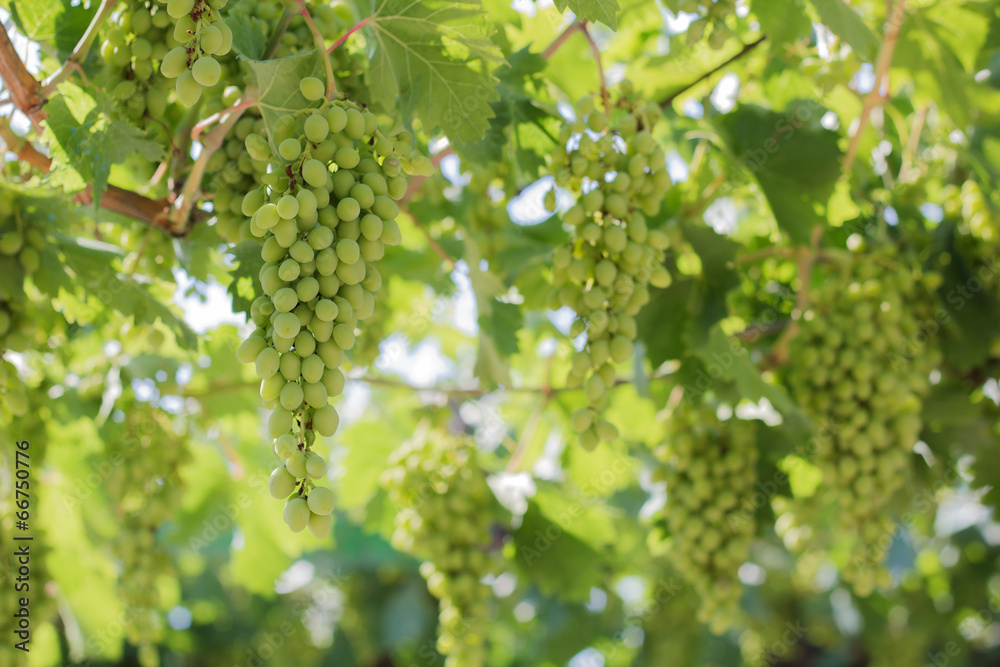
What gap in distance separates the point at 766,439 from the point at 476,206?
906 millimetres

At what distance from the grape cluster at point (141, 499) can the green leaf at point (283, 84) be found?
114 cm

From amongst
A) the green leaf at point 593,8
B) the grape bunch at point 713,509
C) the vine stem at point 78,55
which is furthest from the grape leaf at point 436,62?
the grape bunch at point 713,509

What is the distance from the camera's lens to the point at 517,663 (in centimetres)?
423

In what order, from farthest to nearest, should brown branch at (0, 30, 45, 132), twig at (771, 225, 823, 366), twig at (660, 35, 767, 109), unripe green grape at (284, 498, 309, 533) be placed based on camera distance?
twig at (771, 225, 823, 366), twig at (660, 35, 767, 109), brown branch at (0, 30, 45, 132), unripe green grape at (284, 498, 309, 533)

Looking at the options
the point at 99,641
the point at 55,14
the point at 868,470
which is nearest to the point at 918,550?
the point at 868,470

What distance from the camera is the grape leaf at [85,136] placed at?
1.10 metres

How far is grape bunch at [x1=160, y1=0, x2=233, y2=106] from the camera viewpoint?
815 mm

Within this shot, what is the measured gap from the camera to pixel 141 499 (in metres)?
1.84

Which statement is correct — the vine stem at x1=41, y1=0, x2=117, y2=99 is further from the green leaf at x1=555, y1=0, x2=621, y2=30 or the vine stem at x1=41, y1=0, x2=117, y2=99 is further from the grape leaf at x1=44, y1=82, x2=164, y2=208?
the green leaf at x1=555, y1=0, x2=621, y2=30

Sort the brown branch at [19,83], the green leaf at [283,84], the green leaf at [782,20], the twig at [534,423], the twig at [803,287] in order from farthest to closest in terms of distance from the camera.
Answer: the twig at [534,423] → the twig at [803,287] → the green leaf at [782,20] → the brown branch at [19,83] → the green leaf at [283,84]

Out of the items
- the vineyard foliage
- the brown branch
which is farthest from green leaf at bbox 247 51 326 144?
the brown branch

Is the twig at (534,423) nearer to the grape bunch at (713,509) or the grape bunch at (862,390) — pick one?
the grape bunch at (713,509)

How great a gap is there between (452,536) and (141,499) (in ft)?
2.59

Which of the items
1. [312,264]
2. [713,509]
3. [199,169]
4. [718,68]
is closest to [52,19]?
[199,169]
